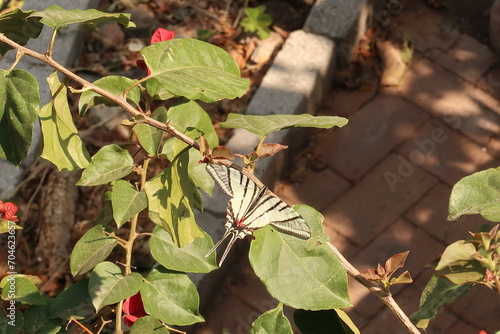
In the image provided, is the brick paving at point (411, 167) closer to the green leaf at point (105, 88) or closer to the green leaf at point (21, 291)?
the green leaf at point (21, 291)

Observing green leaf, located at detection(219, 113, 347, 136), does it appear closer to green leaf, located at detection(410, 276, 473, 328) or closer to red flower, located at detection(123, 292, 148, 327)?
green leaf, located at detection(410, 276, 473, 328)

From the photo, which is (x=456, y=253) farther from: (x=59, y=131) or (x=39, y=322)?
(x=39, y=322)

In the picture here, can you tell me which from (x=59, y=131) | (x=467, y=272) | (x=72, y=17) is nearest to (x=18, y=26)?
(x=72, y=17)

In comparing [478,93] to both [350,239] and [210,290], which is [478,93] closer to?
[350,239]

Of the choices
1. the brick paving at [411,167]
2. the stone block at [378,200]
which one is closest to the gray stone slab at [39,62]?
the brick paving at [411,167]

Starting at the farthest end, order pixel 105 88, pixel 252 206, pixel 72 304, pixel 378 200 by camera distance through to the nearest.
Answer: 1. pixel 378 200
2. pixel 72 304
3. pixel 105 88
4. pixel 252 206

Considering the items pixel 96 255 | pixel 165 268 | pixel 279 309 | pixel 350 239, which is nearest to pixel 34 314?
pixel 96 255
